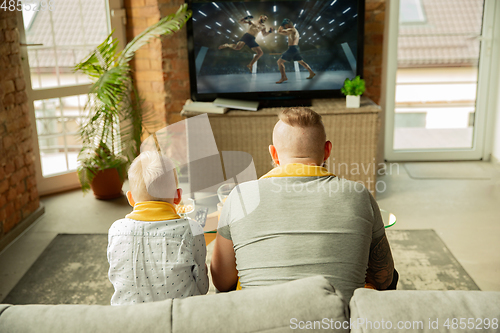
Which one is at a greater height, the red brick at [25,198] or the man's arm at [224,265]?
the man's arm at [224,265]

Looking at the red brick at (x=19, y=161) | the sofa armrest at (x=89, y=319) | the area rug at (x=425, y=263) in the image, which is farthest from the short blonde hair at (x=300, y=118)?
the red brick at (x=19, y=161)

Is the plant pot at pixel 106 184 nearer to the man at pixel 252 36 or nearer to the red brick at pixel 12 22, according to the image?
the red brick at pixel 12 22

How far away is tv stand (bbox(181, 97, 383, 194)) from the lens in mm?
3301

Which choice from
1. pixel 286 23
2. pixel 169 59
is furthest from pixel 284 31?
pixel 169 59

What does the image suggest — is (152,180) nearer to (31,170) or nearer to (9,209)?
(9,209)

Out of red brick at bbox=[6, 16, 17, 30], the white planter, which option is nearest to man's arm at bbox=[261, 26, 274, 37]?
the white planter

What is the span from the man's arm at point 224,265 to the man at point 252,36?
221 cm

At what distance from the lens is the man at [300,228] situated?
125 cm

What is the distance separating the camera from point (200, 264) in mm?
1449

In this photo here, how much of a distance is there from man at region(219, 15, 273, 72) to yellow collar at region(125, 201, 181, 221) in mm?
2200

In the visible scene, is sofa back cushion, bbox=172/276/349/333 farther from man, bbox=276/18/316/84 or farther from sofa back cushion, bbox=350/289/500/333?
man, bbox=276/18/316/84

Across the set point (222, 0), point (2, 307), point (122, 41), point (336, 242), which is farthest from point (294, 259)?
point (122, 41)

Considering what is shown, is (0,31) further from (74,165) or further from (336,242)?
(336,242)

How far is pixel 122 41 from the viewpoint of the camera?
378 centimetres
